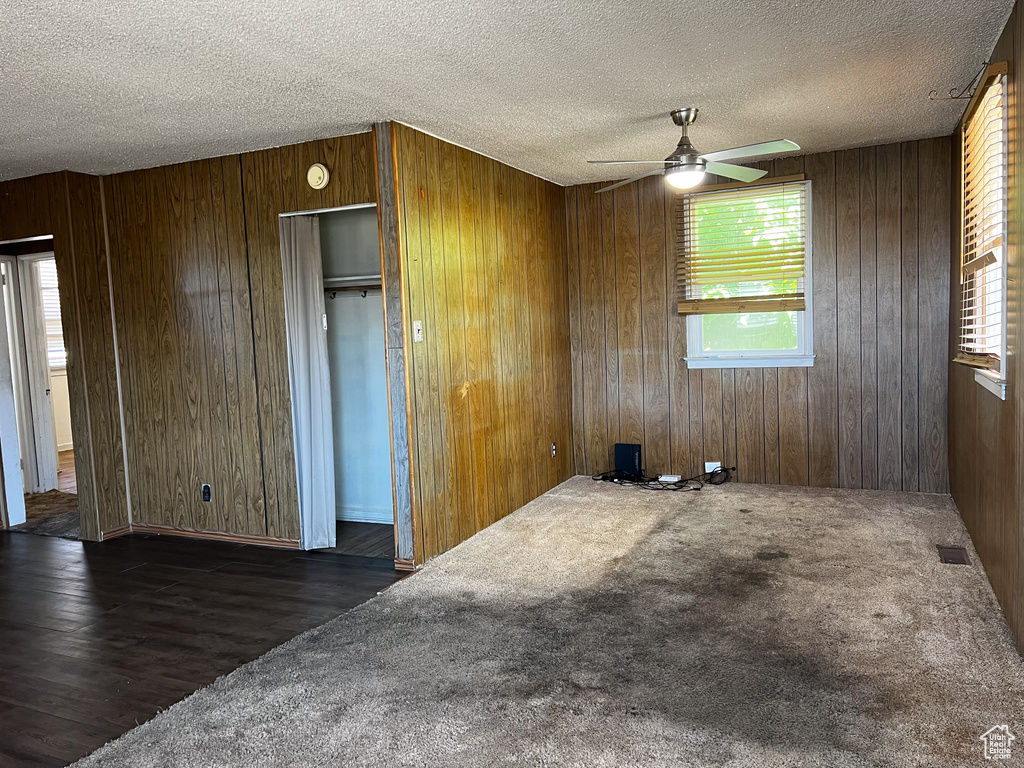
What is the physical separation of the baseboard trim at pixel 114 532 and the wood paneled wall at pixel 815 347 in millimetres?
3436

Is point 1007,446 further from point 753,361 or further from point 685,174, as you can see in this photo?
point 753,361

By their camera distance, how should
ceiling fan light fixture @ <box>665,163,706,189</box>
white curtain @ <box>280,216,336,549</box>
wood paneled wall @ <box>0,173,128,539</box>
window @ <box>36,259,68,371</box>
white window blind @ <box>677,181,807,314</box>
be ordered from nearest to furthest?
ceiling fan light fixture @ <box>665,163,706,189</box>
white curtain @ <box>280,216,336,549</box>
wood paneled wall @ <box>0,173,128,539</box>
white window blind @ <box>677,181,807,314</box>
window @ <box>36,259,68,371</box>

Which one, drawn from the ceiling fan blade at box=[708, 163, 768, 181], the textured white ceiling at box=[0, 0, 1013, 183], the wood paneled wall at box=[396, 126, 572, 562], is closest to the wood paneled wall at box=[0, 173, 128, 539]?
the textured white ceiling at box=[0, 0, 1013, 183]

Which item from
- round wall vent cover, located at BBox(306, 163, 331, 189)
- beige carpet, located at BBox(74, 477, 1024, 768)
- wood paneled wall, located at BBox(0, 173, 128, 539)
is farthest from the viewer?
wood paneled wall, located at BBox(0, 173, 128, 539)

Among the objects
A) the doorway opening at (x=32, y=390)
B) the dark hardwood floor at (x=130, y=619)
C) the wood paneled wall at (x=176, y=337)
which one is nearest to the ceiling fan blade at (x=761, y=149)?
the wood paneled wall at (x=176, y=337)

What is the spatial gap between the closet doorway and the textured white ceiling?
33.4 inches

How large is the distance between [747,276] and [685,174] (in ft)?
6.00

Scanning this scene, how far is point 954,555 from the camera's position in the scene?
3893mm

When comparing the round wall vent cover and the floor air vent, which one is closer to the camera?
the floor air vent

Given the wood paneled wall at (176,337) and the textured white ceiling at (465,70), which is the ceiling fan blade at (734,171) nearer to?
the textured white ceiling at (465,70)

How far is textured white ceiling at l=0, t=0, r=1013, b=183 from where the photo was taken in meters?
2.71

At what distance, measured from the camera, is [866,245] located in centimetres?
533

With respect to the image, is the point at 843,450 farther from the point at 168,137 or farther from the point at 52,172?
the point at 52,172

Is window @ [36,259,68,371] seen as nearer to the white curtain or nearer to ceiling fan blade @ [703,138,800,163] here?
the white curtain
